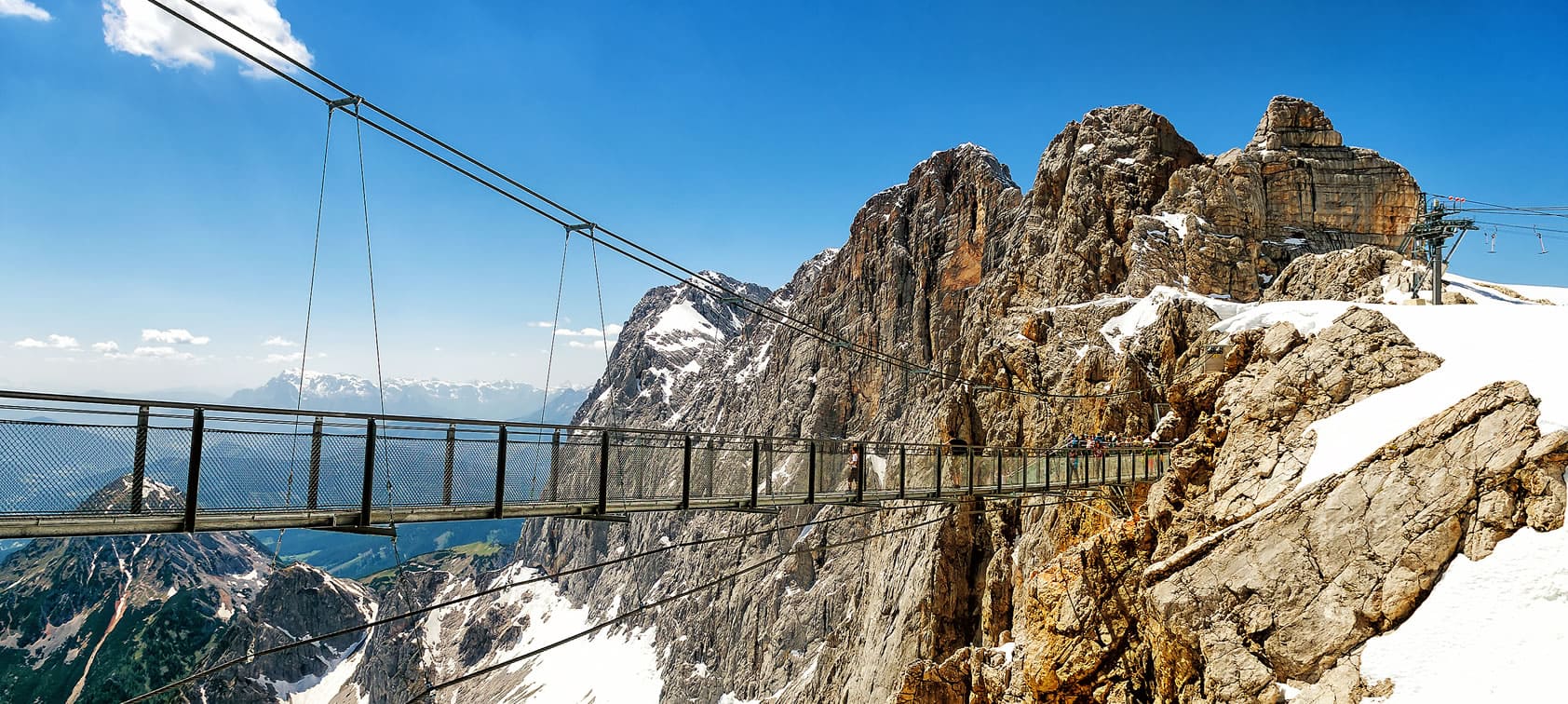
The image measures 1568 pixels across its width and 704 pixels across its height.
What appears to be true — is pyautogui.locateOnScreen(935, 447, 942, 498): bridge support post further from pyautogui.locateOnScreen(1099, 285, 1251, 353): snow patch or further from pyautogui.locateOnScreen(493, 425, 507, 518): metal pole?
pyautogui.locateOnScreen(1099, 285, 1251, 353): snow patch

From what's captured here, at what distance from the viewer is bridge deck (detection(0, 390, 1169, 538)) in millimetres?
8367

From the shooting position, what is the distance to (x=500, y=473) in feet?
37.9

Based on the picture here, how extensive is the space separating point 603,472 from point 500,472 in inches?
68.9

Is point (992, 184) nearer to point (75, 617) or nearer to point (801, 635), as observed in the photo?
point (801, 635)

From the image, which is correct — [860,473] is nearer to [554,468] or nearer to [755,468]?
[755,468]

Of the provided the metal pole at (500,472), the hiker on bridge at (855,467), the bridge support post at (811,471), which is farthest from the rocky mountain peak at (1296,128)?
the metal pole at (500,472)

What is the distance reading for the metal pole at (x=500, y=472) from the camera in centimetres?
1153

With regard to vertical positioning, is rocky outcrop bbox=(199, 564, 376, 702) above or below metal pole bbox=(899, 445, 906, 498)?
below

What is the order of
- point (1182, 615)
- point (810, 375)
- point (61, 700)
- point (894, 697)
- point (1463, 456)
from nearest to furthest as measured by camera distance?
1. point (1463, 456)
2. point (1182, 615)
3. point (894, 697)
4. point (810, 375)
5. point (61, 700)

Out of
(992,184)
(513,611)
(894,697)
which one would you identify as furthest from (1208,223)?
(513,611)

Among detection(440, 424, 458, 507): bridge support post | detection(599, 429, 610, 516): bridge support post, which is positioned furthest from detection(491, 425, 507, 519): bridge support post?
detection(599, 429, 610, 516): bridge support post

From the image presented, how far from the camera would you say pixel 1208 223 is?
119 feet

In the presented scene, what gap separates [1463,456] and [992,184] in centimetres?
6910

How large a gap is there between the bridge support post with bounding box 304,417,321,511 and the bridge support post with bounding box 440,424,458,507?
1483mm
